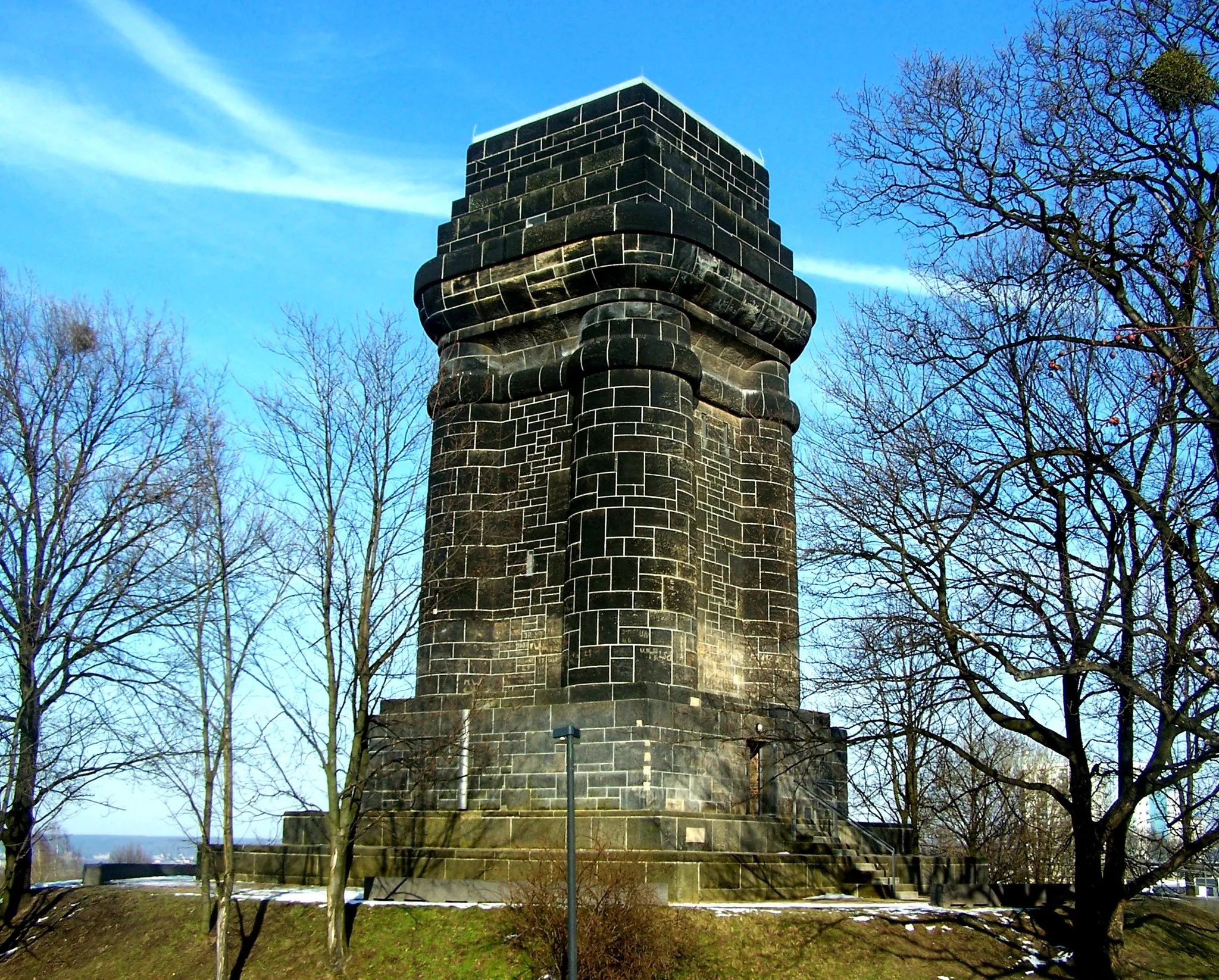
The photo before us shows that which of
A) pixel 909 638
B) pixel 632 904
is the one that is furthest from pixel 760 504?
pixel 632 904

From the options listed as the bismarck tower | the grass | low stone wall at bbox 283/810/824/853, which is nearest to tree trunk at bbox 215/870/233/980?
the grass

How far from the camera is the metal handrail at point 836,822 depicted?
17.3m

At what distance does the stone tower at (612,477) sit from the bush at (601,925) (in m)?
2.81

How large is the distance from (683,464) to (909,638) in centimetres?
474

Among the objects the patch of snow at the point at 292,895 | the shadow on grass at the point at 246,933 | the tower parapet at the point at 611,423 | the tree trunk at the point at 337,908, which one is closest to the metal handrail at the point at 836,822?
the tower parapet at the point at 611,423

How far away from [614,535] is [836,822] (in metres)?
5.50

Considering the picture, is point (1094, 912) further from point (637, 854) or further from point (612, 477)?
point (612, 477)

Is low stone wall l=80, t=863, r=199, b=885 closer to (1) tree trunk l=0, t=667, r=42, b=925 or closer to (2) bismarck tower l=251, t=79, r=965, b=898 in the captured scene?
(1) tree trunk l=0, t=667, r=42, b=925

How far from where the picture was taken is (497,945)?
13148mm

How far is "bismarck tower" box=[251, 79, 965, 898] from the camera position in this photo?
16109 mm

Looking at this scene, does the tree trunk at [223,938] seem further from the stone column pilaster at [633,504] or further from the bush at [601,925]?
the stone column pilaster at [633,504]

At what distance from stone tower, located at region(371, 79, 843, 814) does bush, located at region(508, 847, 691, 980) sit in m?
2.81

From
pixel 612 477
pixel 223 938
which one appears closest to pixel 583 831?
pixel 223 938

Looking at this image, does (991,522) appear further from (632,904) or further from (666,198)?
(666,198)
